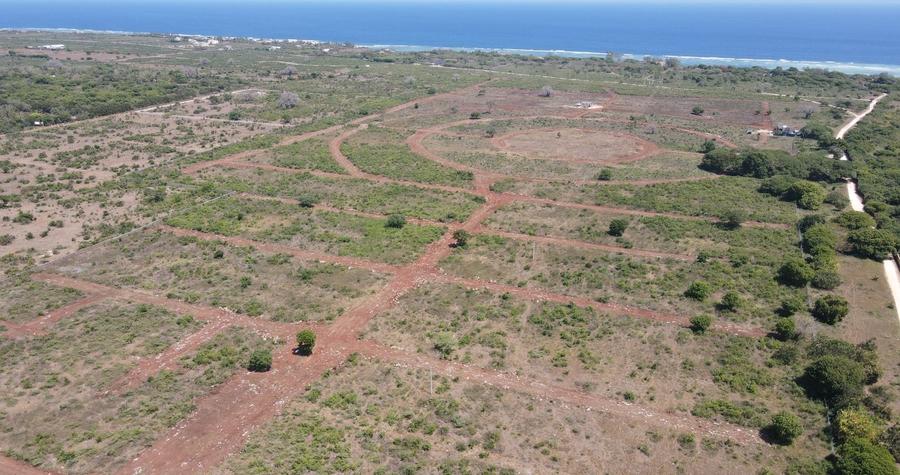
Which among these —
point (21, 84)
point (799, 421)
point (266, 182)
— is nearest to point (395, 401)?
point (799, 421)

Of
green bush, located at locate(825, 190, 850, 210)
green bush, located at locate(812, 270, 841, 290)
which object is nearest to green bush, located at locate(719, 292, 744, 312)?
green bush, located at locate(812, 270, 841, 290)

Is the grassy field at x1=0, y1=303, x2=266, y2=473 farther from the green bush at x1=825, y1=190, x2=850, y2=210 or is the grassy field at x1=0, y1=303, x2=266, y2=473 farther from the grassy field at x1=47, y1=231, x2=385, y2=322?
the green bush at x1=825, y1=190, x2=850, y2=210

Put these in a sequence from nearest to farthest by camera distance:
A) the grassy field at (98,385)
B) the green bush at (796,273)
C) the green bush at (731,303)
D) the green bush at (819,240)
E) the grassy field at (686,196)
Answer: the grassy field at (98,385), the green bush at (731,303), the green bush at (796,273), the green bush at (819,240), the grassy field at (686,196)

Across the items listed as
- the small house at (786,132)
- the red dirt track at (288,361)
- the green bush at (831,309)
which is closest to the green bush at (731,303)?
the red dirt track at (288,361)

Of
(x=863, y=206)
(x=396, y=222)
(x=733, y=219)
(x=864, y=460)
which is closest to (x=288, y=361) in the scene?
(x=396, y=222)

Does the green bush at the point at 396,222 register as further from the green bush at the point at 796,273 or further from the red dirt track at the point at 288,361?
the green bush at the point at 796,273

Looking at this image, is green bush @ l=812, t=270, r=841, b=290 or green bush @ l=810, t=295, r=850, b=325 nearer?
green bush @ l=810, t=295, r=850, b=325

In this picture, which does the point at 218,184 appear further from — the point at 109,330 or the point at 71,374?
the point at 71,374
